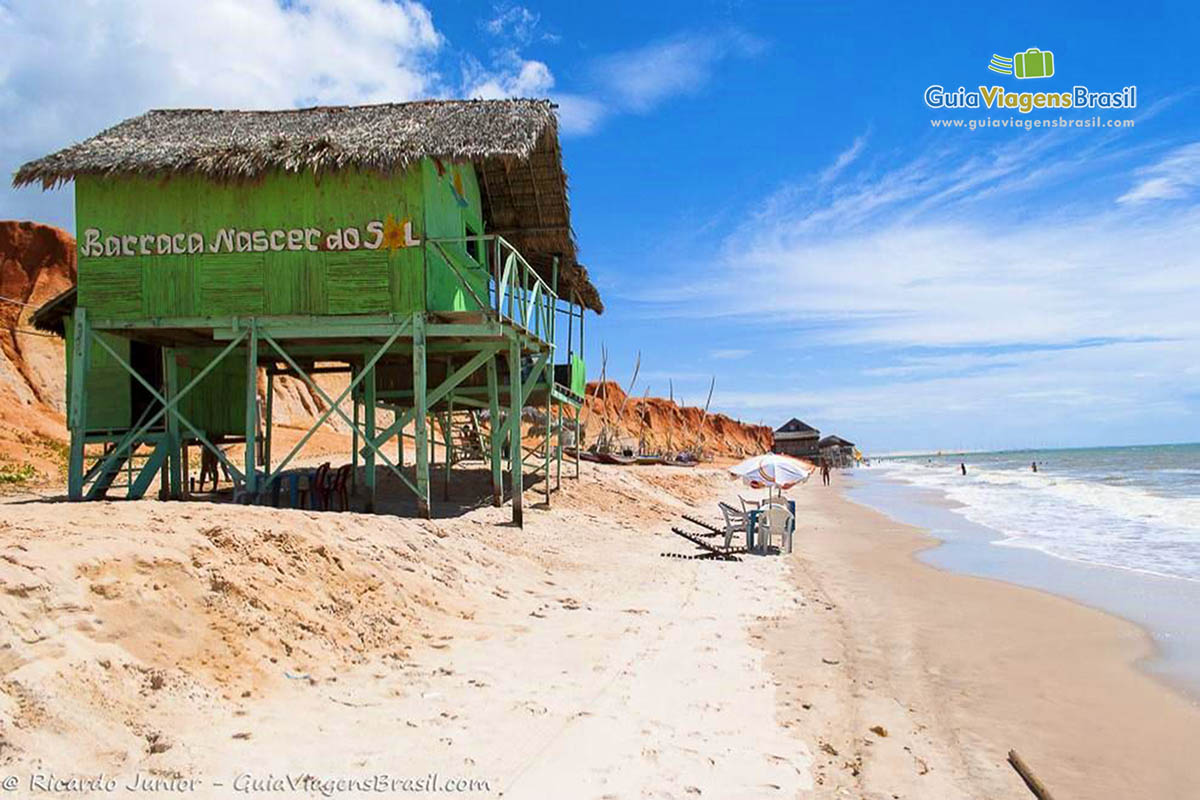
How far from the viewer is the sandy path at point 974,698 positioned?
4594 millimetres

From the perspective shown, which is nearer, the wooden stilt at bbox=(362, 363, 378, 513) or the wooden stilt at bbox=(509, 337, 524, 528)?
the wooden stilt at bbox=(509, 337, 524, 528)

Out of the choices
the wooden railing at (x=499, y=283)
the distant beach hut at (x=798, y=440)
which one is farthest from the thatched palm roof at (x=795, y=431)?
the wooden railing at (x=499, y=283)

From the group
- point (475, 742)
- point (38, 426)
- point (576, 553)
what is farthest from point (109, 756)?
point (38, 426)

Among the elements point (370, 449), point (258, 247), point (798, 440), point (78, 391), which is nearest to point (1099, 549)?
point (370, 449)

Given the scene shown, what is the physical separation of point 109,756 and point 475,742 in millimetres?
1748

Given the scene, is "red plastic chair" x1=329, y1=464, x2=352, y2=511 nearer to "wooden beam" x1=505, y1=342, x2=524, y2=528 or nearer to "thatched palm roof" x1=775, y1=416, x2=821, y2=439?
"wooden beam" x1=505, y1=342, x2=524, y2=528

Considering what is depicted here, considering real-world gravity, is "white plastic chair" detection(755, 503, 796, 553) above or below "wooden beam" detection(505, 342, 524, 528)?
below

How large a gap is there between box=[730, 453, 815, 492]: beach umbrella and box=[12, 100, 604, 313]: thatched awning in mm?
6500

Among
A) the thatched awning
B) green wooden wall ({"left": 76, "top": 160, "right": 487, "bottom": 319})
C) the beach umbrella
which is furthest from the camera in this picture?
the beach umbrella

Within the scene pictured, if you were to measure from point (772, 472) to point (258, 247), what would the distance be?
354 inches

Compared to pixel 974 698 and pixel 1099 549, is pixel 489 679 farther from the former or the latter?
pixel 1099 549

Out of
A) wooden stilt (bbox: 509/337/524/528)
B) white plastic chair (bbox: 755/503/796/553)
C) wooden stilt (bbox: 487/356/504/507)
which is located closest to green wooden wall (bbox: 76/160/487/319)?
wooden stilt (bbox: 509/337/524/528)

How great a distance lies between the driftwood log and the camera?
4320 millimetres

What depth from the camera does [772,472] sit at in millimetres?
14242
